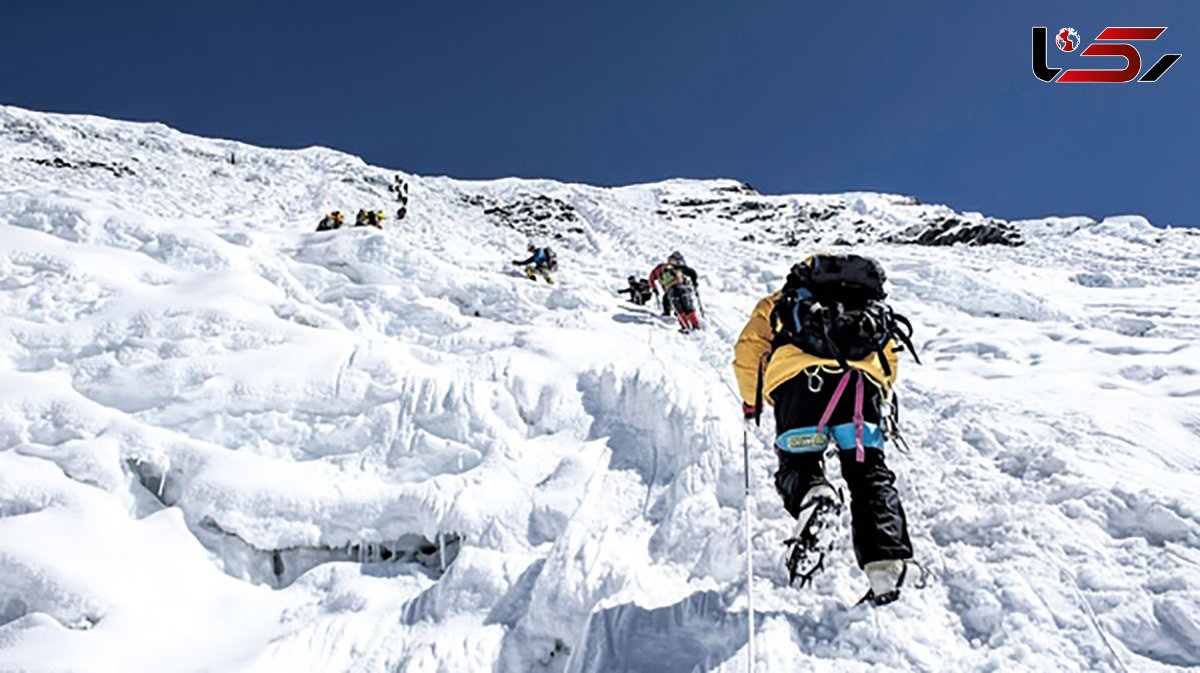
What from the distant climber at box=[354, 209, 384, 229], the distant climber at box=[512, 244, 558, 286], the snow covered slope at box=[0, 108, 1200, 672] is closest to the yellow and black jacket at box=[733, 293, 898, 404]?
the snow covered slope at box=[0, 108, 1200, 672]

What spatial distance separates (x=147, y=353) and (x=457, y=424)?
2.71 meters

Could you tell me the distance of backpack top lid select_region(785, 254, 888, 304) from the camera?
289cm

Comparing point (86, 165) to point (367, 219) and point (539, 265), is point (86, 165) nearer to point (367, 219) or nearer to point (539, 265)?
point (367, 219)

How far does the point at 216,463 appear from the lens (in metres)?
3.94

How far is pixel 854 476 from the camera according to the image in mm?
2580

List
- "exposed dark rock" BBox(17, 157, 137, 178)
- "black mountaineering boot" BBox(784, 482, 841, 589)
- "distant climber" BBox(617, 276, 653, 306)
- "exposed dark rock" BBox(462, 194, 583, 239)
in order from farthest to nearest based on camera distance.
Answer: "exposed dark rock" BBox(462, 194, 583, 239), "exposed dark rock" BBox(17, 157, 137, 178), "distant climber" BBox(617, 276, 653, 306), "black mountaineering boot" BBox(784, 482, 841, 589)

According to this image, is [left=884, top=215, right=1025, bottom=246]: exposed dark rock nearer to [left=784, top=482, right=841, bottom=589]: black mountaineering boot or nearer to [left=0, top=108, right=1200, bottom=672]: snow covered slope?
[left=0, top=108, right=1200, bottom=672]: snow covered slope

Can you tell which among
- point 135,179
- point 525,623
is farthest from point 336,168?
point 525,623

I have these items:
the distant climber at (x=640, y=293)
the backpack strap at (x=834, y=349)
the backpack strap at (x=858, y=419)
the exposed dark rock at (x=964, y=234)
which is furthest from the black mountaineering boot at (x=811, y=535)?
the exposed dark rock at (x=964, y=234)

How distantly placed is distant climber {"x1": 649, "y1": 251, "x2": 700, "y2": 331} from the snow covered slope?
66cm

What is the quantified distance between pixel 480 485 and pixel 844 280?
8.01ft

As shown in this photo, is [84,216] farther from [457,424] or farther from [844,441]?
[844,441]

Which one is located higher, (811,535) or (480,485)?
(811,535)

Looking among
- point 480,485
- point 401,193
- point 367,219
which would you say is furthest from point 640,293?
point 401,193
